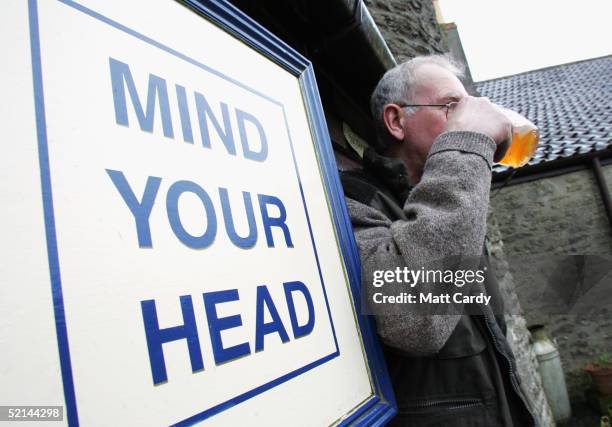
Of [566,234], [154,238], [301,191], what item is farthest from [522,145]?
[566,234]

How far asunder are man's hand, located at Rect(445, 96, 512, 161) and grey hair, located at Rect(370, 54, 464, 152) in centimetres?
25

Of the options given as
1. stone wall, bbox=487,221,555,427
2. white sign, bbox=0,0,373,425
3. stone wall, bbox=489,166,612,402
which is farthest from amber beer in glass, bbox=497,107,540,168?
stone wall, bbox=489,166,612,402

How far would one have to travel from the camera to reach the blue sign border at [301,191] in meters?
0.36

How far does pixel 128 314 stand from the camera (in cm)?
40

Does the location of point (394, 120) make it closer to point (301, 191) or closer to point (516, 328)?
point (301, 191)

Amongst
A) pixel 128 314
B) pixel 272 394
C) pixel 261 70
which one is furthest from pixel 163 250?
pixel 261 70

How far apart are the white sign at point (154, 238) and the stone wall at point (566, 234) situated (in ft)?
18.5

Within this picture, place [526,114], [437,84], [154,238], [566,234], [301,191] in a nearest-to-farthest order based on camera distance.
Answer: [154,238] → [301,191] → [437,84] → [566,234] → [526,114]

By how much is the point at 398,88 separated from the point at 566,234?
5931mm

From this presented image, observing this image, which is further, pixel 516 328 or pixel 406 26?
pixel 516 328

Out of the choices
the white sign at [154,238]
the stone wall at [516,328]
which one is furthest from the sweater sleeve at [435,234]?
the stone wall at [516,328]

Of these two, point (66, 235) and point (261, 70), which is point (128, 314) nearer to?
point (66, 235)

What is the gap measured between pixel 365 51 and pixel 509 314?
317 centimetres

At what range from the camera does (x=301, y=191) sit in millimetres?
709
